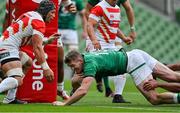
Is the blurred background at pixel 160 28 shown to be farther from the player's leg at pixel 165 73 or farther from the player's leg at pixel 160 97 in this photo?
the player's leg at pixel 160 97

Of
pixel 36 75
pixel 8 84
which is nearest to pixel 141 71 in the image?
pixel 36 75

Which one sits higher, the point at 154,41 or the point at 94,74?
the point at 94,74

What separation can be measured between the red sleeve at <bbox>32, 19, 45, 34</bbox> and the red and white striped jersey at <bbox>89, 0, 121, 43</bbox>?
203cm

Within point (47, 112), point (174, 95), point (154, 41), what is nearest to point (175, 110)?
point (174, 95)

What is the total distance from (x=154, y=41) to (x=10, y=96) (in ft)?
47.9

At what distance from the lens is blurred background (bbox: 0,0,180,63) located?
25625 mm

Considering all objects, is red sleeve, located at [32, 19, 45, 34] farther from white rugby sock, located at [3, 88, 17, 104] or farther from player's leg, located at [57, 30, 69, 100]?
player's leg, located at [57, 30, 69, 100]

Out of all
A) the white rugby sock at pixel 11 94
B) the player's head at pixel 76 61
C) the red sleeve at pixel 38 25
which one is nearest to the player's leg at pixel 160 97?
the player's head at pixel 76 61

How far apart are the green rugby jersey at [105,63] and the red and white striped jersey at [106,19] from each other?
1.52 metres

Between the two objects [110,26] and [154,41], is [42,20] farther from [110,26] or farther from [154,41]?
[154,41]

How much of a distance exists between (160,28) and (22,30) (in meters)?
15.2

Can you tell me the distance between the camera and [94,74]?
1099 cm

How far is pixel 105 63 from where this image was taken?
37.1 feet

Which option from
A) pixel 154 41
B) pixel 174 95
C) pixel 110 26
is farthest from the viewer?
pixel 154 41
